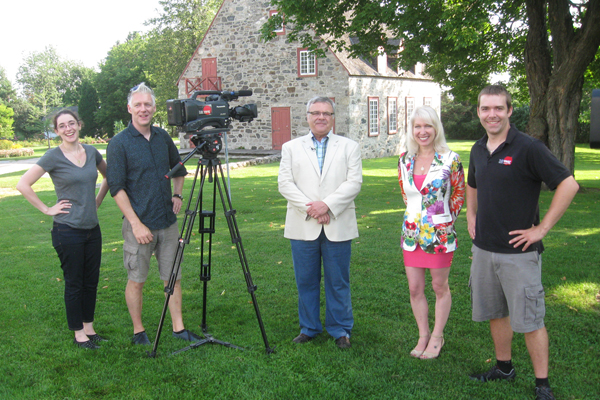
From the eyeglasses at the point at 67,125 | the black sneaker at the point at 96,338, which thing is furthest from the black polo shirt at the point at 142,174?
the black sneaker at the point at 96,338

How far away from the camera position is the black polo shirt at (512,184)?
306 cm

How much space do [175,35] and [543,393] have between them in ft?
118

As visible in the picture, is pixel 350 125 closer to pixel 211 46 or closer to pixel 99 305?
pixel 211 46

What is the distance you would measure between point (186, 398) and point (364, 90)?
22.5 metres

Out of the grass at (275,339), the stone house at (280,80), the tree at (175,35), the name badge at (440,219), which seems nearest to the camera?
the grass at (275,339)

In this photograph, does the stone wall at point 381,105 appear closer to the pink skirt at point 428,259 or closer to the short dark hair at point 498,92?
the pink skirt at point 428,259

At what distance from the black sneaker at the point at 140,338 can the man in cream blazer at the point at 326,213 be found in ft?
4.15

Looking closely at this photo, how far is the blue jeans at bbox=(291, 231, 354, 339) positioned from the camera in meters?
4.16

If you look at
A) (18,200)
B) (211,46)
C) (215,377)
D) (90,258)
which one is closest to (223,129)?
(90,258)

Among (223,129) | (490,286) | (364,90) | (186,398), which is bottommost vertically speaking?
(186,398)

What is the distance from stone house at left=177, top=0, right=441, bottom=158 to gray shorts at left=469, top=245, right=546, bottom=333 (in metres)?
20.1

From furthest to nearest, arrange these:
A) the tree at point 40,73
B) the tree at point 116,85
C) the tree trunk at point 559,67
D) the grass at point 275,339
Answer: the tree at point 40,73 < the tree at point 116,85 < the tree trunk at point 559,67 < the grass at point 275,339

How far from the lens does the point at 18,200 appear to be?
1348 cm

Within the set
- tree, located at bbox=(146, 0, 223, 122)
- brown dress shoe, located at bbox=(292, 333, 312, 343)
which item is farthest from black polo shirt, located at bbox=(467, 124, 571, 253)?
tree, located at bbox=(146, 0, 223, 122)
